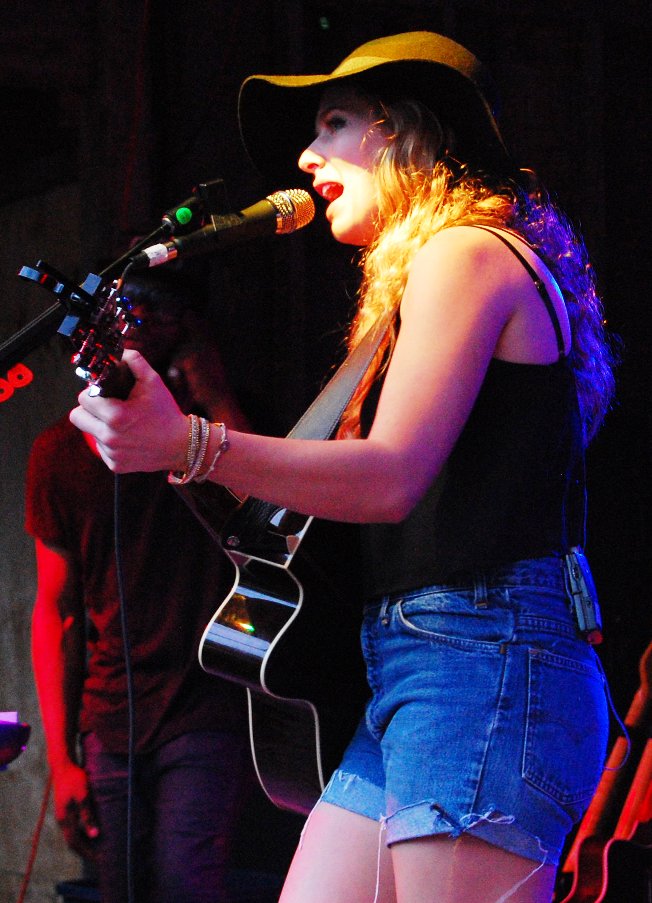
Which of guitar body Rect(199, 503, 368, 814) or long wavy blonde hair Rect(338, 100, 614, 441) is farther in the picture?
guitar body Rect(199, 503, 368, 814)

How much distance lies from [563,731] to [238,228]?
0.80 m

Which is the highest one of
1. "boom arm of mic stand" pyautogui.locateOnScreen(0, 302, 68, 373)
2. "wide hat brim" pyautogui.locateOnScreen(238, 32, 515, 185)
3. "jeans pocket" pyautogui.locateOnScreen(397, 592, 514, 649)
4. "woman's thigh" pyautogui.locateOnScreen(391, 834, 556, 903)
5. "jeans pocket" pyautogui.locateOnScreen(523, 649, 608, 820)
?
"wide hat brim" pyautogui.locateOnScreen(238, 32, 515, 185)

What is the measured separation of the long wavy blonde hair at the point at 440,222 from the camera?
1794 millimetres

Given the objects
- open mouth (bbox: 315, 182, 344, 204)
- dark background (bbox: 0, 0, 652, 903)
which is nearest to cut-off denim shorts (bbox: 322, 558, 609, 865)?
open mouth (bbox: 315, 182, 344, 204)

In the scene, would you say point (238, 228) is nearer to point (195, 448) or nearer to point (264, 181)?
point (195, 448)

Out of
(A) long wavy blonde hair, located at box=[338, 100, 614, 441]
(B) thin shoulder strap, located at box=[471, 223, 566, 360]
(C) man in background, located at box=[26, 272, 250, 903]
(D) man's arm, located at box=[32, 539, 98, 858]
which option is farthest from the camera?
(D) man's arm, located at box=[32, 539, 98, 858]

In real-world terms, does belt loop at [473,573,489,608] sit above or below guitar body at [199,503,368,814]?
above

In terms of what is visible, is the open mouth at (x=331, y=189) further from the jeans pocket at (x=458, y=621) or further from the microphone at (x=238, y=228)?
the jeans pocket at (x=458, y=621)

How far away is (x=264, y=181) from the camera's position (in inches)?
141

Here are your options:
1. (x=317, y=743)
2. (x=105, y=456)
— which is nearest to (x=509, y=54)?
(x=317, y=743)

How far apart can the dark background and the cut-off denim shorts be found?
202cm

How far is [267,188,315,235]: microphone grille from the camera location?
5.46 feet

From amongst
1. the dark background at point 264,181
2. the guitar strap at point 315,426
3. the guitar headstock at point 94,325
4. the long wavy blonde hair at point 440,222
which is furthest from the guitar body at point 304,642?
the dark background at point 264,181

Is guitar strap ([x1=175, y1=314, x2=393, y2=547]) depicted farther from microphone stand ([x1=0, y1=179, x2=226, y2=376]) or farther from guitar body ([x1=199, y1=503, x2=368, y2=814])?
microphone stand ([x1=0, y1=179, x2=226, y2=376])
